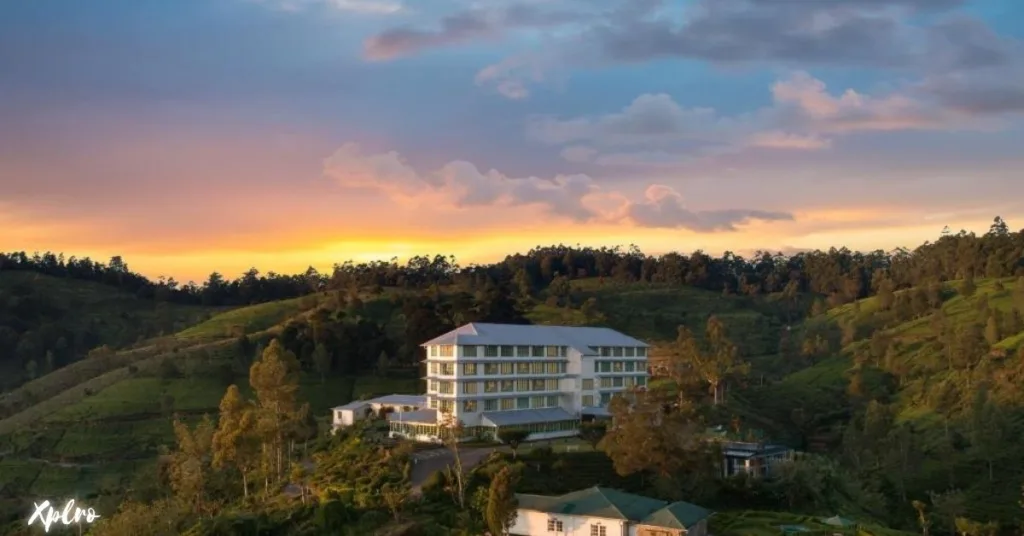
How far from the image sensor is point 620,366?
250ft

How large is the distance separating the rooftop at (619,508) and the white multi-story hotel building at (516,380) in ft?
54.4

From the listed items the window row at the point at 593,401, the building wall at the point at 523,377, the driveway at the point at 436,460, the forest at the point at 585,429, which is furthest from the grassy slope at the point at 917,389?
the driveway at the point at 436,460

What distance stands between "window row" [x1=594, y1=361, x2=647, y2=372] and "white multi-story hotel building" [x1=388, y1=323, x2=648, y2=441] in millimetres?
74

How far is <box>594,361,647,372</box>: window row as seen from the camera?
2900 inches

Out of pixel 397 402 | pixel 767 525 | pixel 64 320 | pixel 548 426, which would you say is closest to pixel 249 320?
pixel 64 320

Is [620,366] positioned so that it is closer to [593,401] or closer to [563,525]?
[593,401]

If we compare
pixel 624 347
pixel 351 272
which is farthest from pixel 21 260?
pixel 624 347

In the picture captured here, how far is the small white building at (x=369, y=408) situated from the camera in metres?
68.6

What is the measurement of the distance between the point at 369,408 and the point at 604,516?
3016cm

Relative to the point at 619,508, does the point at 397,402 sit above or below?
above

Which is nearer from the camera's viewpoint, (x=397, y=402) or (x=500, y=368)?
(x=500, y=368)

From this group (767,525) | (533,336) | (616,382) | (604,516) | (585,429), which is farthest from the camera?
(616,382)

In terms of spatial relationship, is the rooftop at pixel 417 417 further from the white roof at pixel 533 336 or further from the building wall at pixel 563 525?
the building wall at pixel 563 525

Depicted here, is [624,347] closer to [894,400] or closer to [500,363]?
[500,363]
